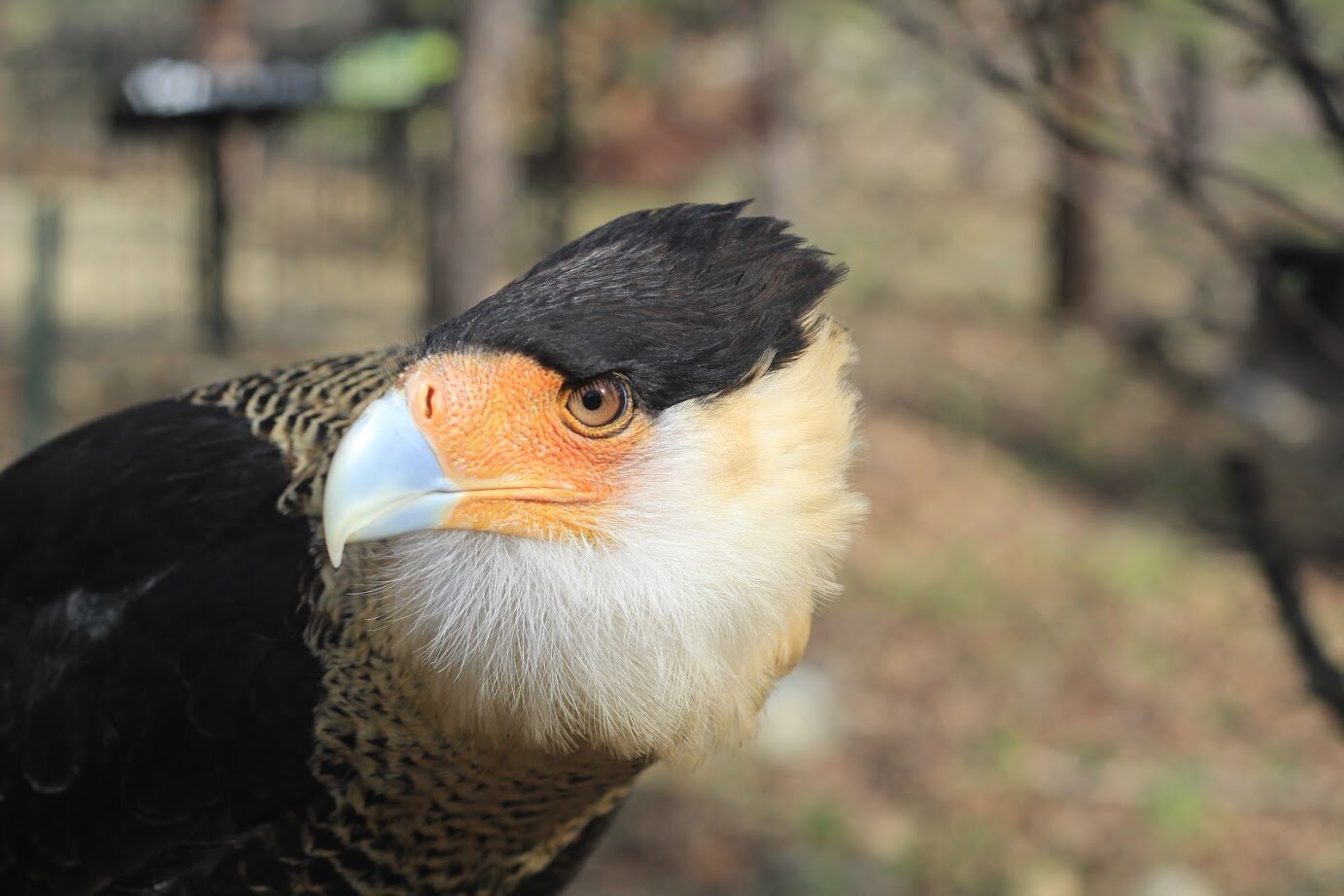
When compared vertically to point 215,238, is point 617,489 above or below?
above

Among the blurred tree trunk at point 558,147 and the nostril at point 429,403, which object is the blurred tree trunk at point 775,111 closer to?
the blurred tree trunk at point 558,147

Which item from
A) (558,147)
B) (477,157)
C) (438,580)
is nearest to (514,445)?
(438,580)

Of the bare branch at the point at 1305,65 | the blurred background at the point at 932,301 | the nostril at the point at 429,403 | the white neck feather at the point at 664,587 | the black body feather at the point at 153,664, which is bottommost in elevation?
the blurred background at the point at 932,301

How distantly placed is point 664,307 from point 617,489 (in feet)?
0.86

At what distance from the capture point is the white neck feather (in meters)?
1.91

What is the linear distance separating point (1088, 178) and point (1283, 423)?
5.82 m

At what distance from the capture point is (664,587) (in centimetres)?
191

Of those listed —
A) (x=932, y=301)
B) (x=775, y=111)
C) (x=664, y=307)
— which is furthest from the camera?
(x=932, y=301)

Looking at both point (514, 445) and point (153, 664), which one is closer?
point (514, 445)

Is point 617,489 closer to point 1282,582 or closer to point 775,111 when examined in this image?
point 1282,582

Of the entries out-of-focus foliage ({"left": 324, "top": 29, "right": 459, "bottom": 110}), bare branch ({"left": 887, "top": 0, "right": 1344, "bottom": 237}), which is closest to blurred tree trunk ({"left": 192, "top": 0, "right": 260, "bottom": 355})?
out-of-focus foliage ({"left": 324, "top": 29, "right": 459, "bottom": 110})

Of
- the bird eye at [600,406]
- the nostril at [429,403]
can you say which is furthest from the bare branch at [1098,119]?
the nostril at [429,403]

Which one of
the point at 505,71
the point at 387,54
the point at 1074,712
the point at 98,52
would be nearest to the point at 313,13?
the point at 98,52

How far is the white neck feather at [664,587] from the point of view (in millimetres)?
1909
